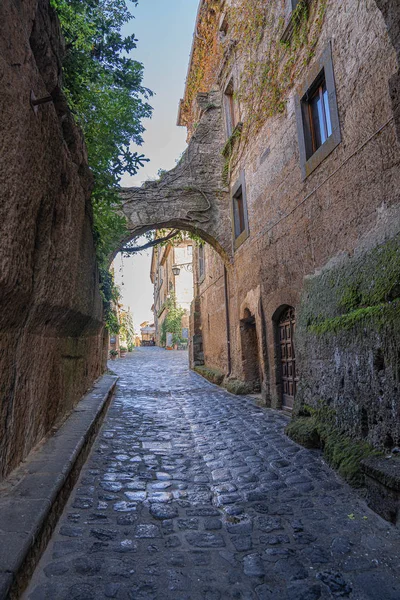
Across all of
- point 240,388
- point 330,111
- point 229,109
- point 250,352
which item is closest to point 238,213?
point 229,109

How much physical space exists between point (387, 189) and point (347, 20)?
2104mm

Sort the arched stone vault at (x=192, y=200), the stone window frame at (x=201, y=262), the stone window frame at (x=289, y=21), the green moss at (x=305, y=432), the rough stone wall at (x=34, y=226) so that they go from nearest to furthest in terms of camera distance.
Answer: the rough stone wall at (x=34, y=226), the green moss at (x=305, y=432), the stone window frame at (x=289, y=21), the arched stone vault at (x=192, y=200), the stone window frame at (x=201, y=262)

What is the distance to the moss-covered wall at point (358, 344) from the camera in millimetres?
2980

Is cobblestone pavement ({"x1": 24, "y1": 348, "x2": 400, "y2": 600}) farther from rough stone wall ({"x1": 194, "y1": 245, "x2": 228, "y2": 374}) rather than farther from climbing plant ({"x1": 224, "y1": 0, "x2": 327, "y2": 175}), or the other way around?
rough stone wall ({"x1": 194, "y1": 245, "x2": 228, "y2": 374})

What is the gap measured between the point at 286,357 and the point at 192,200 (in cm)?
509

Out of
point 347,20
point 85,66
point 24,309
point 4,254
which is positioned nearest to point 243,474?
point 24,309

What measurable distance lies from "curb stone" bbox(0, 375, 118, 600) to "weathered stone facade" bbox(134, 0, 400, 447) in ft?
7.72

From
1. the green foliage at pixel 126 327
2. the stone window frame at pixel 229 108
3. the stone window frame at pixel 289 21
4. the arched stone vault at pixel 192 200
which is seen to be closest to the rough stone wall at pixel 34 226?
the stone window frame at pixel 289 21

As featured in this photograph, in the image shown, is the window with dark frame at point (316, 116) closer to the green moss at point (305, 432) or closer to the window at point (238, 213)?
the window at point (238, 213)

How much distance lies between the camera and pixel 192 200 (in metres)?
9.86

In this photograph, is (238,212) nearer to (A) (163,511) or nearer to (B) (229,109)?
(B) (229,109)

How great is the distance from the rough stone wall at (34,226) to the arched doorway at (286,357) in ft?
11.6

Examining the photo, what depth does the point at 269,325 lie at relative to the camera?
680 centimetres

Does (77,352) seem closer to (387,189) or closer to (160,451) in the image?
(160,451)
